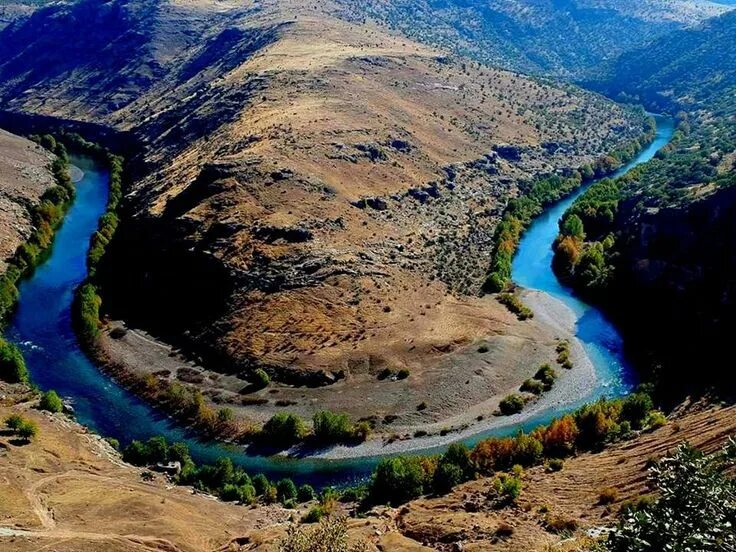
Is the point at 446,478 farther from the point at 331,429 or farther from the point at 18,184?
the point at 18,184

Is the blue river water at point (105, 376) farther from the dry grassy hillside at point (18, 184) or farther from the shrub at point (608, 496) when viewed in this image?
the shrub at point (608, 496)

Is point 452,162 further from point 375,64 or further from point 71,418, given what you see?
point 71,418

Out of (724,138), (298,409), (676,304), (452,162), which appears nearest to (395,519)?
(298,409)

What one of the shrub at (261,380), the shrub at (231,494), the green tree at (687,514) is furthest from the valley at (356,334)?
the shrub at (261,380)

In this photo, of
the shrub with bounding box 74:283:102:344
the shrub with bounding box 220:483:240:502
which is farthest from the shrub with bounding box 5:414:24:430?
the shrub with bounding box 74:283:102:344

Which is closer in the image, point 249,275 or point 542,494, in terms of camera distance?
point 542,494

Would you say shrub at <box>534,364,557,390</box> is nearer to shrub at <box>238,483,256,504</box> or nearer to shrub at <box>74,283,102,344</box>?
shrub at <box>238,483,256,504</box>

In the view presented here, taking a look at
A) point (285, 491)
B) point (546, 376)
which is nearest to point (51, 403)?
point (285, 491)
